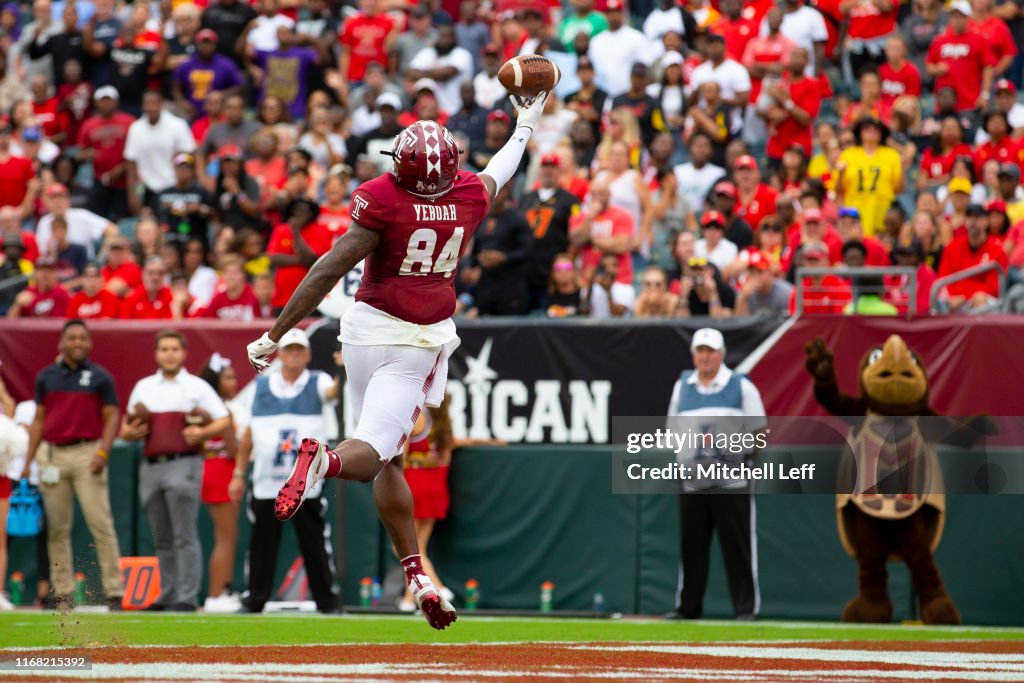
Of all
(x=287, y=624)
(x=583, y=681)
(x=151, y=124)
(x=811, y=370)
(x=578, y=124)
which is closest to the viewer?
(x=583, y=681)

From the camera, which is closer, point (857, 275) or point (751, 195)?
point (857, 275)

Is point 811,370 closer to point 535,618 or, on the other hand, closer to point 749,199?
point 535,618

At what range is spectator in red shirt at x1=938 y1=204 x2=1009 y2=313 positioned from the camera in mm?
13211

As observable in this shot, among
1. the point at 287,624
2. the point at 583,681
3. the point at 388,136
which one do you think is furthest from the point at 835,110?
the point at 583,681

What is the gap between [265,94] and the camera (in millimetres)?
19156

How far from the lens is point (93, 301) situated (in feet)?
49.9

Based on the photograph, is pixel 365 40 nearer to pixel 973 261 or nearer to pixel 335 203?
pixel 335 203

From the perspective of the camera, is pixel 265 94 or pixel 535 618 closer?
pixel 535 618

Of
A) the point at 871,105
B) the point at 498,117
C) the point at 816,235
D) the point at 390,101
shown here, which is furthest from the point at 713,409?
the point at 390,101

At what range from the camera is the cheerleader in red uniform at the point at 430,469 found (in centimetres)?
1233

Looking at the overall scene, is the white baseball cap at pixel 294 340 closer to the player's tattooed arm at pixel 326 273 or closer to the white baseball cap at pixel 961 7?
the player's tattooed arm at pixel 326 273

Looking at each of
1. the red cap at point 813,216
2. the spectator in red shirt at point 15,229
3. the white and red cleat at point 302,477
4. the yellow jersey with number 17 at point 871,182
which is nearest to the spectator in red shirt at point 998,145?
the yellow jersey with number 17 at point 871,182

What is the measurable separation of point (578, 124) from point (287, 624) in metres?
7.99

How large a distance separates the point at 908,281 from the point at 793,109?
424 cm
